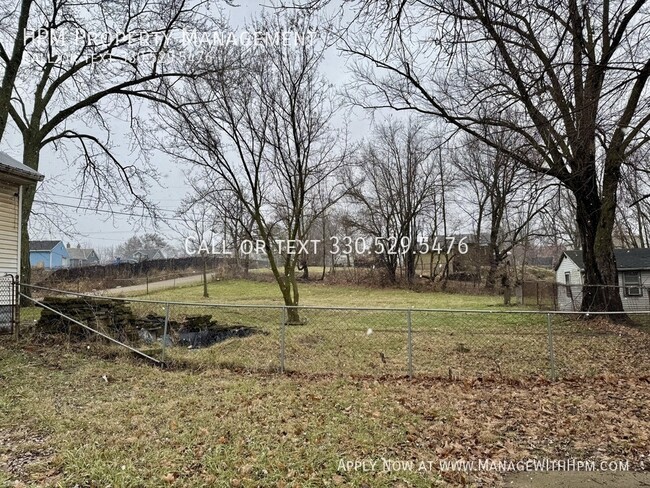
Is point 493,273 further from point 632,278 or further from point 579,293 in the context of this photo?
point 579,293

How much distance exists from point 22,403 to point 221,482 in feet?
10.0

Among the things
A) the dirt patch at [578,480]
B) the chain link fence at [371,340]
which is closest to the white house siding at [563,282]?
the chain link fence at [371,340]

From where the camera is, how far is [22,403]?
171 inches

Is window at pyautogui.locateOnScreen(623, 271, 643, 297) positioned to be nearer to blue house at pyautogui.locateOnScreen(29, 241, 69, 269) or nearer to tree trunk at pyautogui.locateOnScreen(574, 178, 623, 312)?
tree trunk at pyautogui.locateOnScreen(574, 178, 623, 312)

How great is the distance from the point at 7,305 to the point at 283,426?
6.68 metres

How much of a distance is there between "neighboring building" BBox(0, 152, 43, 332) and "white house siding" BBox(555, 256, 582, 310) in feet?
53.8

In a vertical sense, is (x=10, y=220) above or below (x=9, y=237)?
above

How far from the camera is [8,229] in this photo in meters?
8.12

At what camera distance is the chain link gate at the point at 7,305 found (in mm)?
7293

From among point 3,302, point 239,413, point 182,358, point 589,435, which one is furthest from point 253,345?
point 589,435

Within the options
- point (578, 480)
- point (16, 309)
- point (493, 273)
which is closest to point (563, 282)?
point (493, 273)

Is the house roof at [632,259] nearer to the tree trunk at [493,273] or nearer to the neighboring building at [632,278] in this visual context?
the neighboring building at [632,278]

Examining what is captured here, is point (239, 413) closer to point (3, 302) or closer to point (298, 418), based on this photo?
point (298, 418)

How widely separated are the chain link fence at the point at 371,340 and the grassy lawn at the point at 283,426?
2.02 ft
